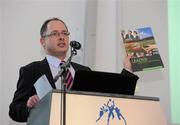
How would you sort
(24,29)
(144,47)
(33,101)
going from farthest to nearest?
(24,29) → (144,47) → (33,101)

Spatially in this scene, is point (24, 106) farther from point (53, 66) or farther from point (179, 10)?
point (179, 10)

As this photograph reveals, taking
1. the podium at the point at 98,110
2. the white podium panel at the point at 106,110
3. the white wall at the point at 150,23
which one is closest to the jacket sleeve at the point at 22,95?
the podium at the point at 98,110

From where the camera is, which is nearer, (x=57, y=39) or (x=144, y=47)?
(x=144, y=47)

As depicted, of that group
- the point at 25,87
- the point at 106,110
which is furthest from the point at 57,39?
the point at 106,110

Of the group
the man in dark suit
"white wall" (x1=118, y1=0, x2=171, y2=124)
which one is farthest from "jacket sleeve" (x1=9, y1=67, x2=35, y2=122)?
"white wall" (x1=118, y1=0, x2=171, y2=124)

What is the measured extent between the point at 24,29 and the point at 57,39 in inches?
26.6

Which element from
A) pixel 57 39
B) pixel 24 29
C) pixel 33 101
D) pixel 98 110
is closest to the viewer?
pixel 98 110

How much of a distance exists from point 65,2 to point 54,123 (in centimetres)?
187

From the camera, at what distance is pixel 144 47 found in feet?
7.45

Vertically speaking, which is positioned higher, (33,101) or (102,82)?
(102,82)

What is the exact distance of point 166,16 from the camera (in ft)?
11.0

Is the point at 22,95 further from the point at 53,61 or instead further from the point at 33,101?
the point at 33,101

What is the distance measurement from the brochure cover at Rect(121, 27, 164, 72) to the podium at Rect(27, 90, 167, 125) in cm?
41

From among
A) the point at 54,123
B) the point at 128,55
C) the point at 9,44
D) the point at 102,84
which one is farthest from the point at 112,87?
the point at 9,44
